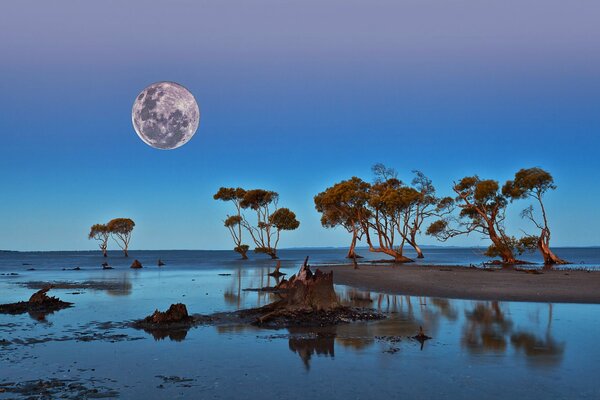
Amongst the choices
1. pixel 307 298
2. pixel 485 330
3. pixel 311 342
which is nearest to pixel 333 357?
pixel 311 342

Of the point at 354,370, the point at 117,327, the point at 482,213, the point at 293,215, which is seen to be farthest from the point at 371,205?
the point at 354,370

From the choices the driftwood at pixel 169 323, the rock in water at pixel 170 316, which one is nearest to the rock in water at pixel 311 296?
the driftwood at pixel 169 323

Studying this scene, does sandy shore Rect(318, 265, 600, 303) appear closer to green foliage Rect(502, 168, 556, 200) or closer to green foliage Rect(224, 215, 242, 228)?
green foliage Rect(502, 168, 556, 200)

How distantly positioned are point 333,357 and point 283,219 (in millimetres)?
81703

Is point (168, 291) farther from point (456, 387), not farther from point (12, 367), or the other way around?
point (456, 387)

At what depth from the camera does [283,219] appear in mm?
94000

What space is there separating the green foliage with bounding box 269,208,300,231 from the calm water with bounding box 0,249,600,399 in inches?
2881

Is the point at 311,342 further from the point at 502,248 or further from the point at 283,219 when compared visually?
the point at 283,219

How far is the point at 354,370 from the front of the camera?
11078 mm

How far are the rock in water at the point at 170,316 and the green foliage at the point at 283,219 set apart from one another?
74813 mm

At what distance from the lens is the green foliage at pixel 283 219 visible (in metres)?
93.8

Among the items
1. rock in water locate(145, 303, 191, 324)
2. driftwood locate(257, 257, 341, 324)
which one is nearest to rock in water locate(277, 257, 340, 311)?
driftwood locate(257, 257, 341, 324)

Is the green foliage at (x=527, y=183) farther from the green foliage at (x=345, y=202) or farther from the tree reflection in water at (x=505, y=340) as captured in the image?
the tree reflection in water at (x=505, y=340)

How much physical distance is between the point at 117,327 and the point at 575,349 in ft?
46.7
